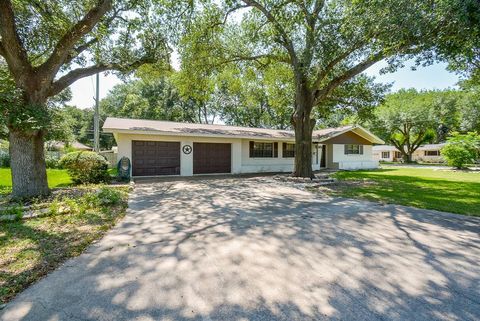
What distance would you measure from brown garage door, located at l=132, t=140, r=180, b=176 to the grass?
6.34 meters

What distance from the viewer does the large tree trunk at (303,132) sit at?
495 inches

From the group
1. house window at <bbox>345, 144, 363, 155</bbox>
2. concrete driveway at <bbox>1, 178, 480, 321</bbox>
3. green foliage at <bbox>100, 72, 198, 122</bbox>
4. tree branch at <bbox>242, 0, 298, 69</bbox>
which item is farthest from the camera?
green foliage at <bbox>100, 72, 198, 122</bbox>

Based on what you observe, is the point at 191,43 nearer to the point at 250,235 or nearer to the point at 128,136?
the point at 128,136

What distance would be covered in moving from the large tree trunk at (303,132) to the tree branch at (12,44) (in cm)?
1061

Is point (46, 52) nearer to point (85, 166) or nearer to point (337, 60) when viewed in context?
point (85, 166)

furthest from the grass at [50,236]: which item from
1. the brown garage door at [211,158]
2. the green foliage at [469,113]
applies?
the green foliage at [469,113]

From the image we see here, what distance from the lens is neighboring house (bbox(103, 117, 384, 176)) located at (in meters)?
12.8

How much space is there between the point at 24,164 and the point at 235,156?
1054 centimetres

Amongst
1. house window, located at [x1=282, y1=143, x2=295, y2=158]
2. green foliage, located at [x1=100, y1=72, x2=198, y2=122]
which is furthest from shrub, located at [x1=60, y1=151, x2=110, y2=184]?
green foliage, located at [x1=100, y1=72, x2=198, y2=122]

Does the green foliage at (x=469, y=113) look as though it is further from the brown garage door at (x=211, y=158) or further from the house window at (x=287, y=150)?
the brown garage door at (x=211, y=158)

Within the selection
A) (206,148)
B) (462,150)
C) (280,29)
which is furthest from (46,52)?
(462,150)

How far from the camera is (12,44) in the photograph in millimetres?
6629

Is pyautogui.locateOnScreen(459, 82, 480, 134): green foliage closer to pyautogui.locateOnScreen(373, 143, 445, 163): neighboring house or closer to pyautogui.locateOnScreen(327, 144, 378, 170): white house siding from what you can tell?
pyautogui.locateOnScreen(373, 143, 445, 163): neighboring house

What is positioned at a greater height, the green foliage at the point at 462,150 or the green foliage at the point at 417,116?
the green foliage at the point at 417,116
